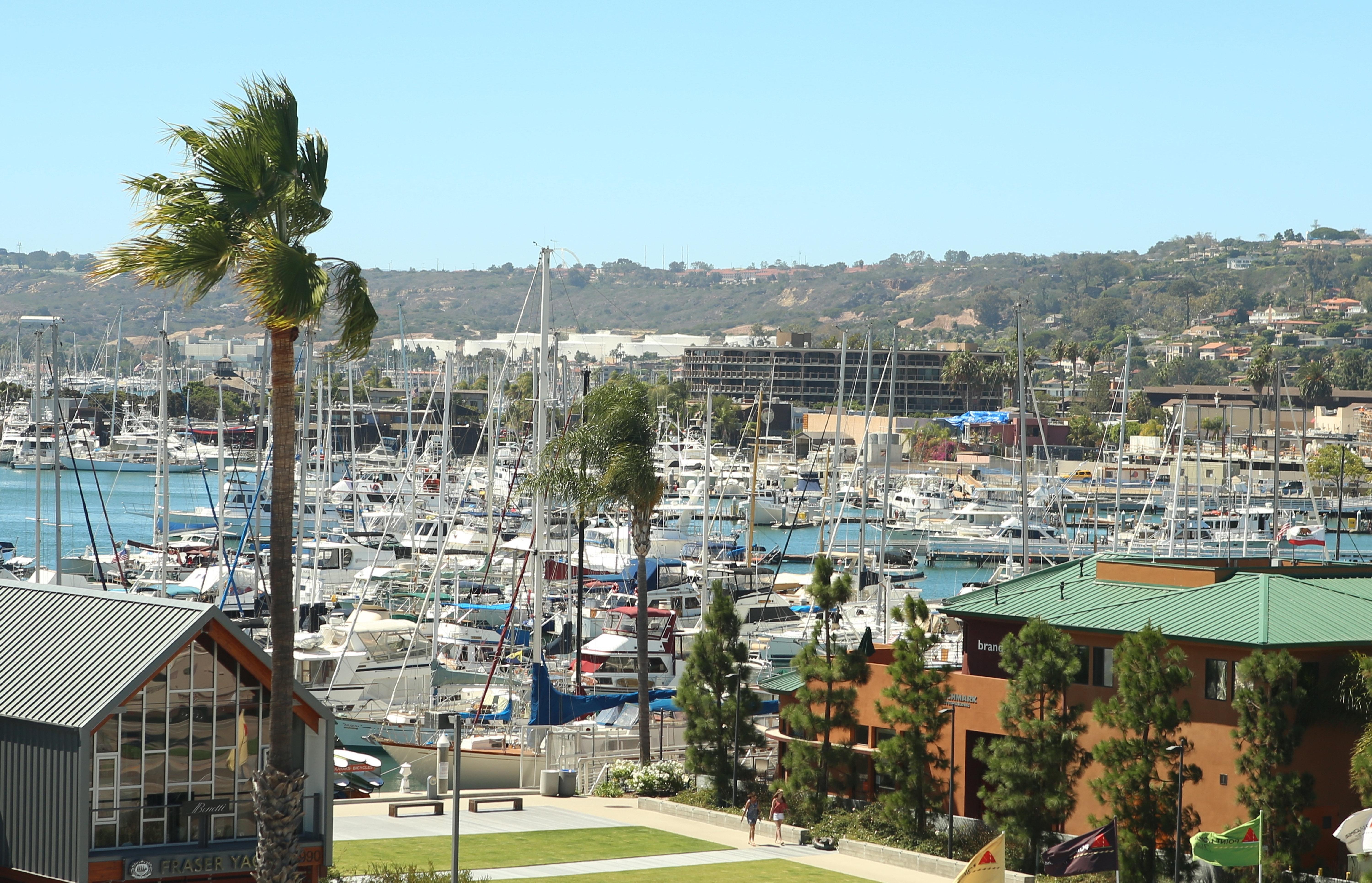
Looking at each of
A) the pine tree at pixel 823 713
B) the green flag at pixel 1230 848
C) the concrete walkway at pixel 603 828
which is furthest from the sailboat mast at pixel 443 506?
the green flag at pixel 1230 848

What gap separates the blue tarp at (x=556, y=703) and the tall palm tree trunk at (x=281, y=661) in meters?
21.2

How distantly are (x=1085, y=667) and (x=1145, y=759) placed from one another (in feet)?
11.8

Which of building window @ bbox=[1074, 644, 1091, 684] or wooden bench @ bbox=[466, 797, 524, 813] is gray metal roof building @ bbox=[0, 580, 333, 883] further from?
building window @ bbox=[1074, 644, 1091, 684]

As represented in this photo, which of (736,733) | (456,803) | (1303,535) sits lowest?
(1303,535)

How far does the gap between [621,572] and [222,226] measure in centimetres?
5377

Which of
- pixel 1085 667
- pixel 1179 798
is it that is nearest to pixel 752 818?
pixel 1085 667

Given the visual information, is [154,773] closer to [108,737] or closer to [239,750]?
[108,737]

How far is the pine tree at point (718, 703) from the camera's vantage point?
34.6 m

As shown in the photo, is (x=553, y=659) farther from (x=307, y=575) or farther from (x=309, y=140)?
(x=309, y=140)

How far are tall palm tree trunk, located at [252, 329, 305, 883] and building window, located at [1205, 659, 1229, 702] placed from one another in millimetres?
16748

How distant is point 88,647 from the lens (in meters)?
21.3

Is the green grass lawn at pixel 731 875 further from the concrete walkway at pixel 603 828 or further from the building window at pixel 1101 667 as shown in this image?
the building window at pixel 1101 667

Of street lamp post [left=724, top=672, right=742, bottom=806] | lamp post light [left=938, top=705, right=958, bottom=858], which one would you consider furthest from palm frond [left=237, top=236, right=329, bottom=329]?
street lamp post [left=724, top=672, right=742, bottom=806]

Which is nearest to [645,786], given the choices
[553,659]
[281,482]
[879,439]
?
[553,659]
